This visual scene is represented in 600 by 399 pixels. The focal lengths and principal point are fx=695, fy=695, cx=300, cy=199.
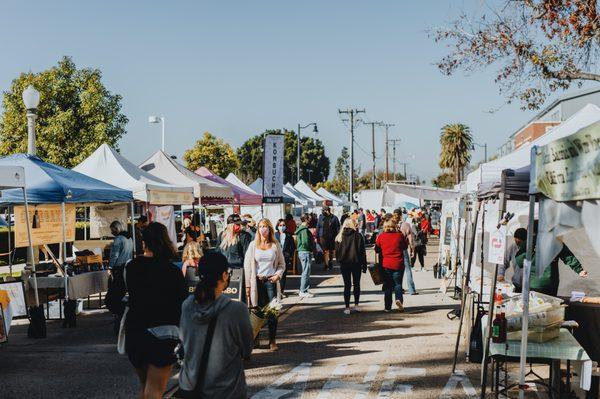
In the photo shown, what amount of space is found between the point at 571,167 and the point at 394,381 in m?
3.82

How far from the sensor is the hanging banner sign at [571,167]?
478 centimetres

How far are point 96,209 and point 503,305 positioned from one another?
44.5ft

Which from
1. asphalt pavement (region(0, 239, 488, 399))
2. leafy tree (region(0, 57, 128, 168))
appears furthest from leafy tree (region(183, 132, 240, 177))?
asphalt pavement (region(0, 239, 488, 399))

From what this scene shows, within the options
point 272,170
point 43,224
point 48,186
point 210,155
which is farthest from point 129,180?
point 210,155

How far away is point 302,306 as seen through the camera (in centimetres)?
1478

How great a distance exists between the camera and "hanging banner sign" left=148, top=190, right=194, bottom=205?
16.6 meters

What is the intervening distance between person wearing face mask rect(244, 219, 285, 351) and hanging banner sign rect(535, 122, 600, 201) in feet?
16.5

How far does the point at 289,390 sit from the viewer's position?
7578 millimetres

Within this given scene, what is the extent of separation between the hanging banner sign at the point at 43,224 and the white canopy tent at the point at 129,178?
1799 millimetres

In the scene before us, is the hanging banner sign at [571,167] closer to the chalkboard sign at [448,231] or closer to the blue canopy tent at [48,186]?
the blue canopy tent at [48,186]

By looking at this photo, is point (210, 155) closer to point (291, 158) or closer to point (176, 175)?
point (291, 158)

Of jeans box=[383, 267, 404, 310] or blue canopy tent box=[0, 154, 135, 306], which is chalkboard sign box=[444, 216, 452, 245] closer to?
jeans box=[383, 267, 404, 310]

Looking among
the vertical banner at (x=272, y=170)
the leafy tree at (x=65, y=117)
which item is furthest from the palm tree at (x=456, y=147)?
the vertical banner at (x=272, y=170)

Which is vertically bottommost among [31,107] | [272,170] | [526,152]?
[272,170]
